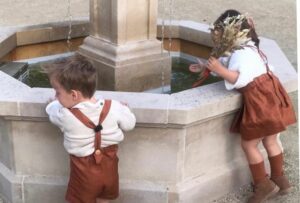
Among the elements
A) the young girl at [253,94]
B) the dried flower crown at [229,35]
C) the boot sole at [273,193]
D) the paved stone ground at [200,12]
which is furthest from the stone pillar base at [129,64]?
the paved stone ground at [200,12]

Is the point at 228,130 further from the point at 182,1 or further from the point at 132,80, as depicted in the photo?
the point at 182,1

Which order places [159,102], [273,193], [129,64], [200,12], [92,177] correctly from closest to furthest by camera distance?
[92,177] → [159,102] → [273,193] → [129,64] → [200,12]

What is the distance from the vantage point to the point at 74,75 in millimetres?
2691

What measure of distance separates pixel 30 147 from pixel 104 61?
1.20m

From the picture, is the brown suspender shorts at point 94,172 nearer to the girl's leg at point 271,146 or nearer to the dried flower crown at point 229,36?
the dried flower crown at point 229,36

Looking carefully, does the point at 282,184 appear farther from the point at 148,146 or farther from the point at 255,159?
the point at 148,146

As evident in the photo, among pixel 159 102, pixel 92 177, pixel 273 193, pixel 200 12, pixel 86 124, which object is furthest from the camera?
pixel 200 12

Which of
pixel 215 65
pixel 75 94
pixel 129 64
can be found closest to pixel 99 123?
pixel 75 94

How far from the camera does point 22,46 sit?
4.92 metres

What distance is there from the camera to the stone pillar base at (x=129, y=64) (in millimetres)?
4129

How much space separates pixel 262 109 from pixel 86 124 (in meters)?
1.11

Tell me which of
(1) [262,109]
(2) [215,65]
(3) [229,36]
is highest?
(3) [229,36]

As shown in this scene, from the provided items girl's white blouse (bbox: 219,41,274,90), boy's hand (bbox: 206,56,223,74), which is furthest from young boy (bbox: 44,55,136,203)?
girl's white blouse (bbox: 219,41,274,90)

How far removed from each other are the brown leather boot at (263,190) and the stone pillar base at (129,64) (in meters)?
1.36
